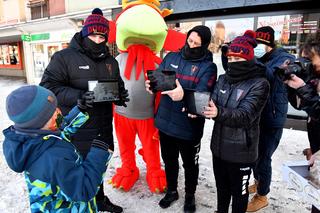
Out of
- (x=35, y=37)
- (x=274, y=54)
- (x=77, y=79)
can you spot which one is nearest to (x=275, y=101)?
(x=274, y=54)

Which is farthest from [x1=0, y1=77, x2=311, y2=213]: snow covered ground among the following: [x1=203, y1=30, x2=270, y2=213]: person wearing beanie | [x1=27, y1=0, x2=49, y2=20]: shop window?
[x1=27, y1=0, x2=49, y2=20]: shop window

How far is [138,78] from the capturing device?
275 centimetres

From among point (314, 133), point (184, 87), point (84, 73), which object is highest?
point (84, 73)

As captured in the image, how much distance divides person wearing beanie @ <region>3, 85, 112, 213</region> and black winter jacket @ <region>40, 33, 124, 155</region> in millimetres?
775

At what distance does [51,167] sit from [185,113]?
1380mm

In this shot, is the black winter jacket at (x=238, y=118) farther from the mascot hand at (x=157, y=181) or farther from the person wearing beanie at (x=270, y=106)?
the mascot hand at (x=157, y=181)

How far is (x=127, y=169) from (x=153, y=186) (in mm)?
359

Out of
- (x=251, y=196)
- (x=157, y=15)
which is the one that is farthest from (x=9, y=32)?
(x=251, y=196)

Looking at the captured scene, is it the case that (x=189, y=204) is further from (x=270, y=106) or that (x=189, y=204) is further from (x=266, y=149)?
(x=270, y=106)

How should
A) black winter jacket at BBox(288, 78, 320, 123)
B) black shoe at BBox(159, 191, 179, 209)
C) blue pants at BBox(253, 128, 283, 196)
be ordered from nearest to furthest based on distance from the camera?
black winter jacket at BBox(288, 78, 320, 123)
blue pants at BBox(253, 128, 283, 196)
black shoe at BBox(159, 191, 179, 209)

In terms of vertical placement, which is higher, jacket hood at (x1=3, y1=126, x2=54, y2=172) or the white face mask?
the white face mask

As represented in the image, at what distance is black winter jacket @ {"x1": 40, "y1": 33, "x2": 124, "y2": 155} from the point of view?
2.08 meters

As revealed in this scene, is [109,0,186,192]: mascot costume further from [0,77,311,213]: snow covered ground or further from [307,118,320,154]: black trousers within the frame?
[307,118,320,154]: black trousers

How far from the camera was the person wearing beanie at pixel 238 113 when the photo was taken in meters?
1.79
